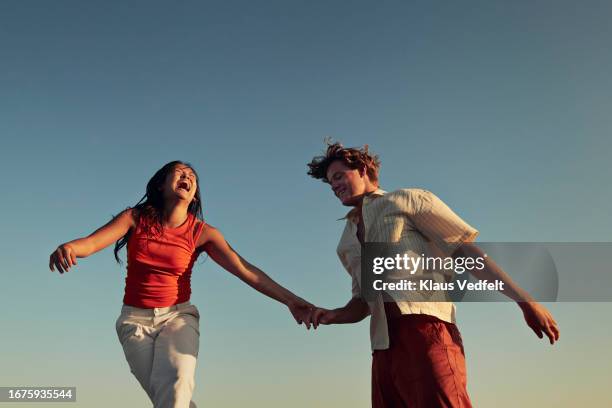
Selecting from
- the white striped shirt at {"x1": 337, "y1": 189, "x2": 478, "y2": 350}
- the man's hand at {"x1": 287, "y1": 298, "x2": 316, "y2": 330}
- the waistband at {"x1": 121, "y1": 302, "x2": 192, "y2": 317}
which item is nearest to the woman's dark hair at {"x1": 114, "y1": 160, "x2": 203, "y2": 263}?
the waistband at {"x1": 121, "y1": 302, "x2": 192, "y2": 317}

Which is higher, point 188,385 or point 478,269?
point 478,269

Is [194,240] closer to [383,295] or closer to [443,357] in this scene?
[383,295]

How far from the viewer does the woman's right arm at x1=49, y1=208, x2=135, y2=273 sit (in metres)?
5.08

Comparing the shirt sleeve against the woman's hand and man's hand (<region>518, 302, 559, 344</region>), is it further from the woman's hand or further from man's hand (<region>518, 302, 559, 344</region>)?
the woman's hand

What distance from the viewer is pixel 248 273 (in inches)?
253

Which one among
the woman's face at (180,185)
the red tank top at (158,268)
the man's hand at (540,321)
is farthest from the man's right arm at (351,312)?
the woman's face at (180,185)

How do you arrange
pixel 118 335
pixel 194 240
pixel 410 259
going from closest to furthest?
pixel 410 259
pixel 118 335
pixel 194 240

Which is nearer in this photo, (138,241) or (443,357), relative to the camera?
(443,357)

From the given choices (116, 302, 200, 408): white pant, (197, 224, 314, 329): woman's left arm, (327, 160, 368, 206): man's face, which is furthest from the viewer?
(197, 224, 314, 329): woman's left arm

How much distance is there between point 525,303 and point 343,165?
6.97ft

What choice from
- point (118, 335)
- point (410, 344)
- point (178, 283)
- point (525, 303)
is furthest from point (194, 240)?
point (525, 303)

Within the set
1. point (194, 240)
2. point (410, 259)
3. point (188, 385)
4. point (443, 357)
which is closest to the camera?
point (443, 357)

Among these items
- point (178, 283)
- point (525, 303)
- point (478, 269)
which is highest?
point (178, 283)

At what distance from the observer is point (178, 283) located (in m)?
5.72
